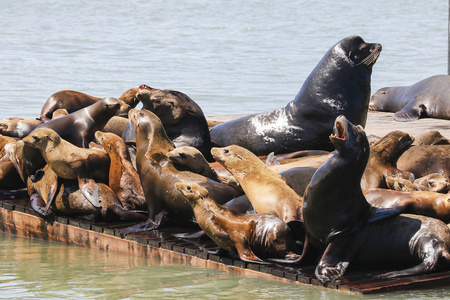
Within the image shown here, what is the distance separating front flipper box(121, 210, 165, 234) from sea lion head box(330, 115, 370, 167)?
194cm

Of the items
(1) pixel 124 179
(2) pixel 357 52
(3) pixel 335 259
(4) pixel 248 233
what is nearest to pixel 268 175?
(4) pixel 248 233

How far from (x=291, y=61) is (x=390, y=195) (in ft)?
79.3

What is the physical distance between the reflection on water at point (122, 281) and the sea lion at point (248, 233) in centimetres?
20

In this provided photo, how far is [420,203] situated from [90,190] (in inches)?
106

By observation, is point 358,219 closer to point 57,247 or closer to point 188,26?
point 57,247

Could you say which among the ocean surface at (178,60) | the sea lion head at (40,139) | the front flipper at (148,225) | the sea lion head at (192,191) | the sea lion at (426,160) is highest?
the sea lion head at (40,139)

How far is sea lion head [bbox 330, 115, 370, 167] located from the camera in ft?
18.9

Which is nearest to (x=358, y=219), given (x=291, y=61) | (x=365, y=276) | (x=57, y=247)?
(x=365, y=276)

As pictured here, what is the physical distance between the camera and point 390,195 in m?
6.54

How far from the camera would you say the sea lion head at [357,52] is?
9.48 meters

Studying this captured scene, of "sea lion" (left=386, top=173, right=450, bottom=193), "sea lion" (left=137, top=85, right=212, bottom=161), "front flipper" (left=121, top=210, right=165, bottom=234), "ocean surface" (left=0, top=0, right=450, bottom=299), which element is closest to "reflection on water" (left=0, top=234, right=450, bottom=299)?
A: "ocean surface" (left=0, top=0, right=450, bottom=299)

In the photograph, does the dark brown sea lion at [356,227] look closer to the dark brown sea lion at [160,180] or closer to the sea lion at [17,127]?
the dark brown sea lion at [160,180]

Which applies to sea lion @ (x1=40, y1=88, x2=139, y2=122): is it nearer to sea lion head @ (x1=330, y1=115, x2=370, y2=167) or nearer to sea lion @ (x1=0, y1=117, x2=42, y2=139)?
sea lion @ (x1=0, y1=117, x2=42, y2=139)

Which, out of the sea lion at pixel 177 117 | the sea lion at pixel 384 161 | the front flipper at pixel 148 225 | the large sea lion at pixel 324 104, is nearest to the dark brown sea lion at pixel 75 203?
the front flipper at pixel 148 225
